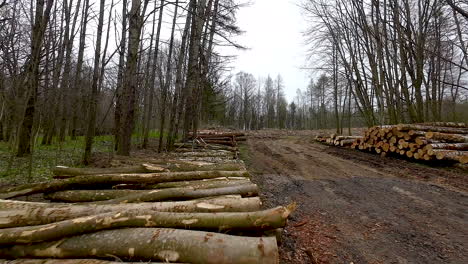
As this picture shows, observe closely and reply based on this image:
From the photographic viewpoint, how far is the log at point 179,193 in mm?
3293

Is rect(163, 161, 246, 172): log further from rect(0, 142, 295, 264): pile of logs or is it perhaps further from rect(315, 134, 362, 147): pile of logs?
rect(315, 134, 362, 147): pile of logs

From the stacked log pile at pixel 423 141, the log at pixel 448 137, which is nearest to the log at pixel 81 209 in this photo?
the stacked log pile at pixel 423 141

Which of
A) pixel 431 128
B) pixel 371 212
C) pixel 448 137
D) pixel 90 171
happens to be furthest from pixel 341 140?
pixel 90 171

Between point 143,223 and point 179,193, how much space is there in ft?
3.00

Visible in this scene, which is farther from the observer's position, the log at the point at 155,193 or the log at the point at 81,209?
the log at the point at 155,193

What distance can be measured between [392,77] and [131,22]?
13322 mm

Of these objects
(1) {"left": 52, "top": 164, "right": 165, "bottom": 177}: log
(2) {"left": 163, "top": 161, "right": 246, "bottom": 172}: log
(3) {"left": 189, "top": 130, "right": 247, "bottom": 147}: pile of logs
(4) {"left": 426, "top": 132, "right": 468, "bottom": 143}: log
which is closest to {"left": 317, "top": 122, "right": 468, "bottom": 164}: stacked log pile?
(4) {"left": 426, "top": 132, "right": 468, "bottom": 143}: log

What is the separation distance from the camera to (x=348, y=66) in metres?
17.3

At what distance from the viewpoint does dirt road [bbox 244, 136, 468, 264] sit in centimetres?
303

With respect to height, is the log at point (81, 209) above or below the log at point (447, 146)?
below

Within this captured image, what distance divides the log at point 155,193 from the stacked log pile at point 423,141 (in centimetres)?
766

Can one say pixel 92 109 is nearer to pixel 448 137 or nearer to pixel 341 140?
pixel 341 140

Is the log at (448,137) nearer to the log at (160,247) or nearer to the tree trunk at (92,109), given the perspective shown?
the log at (160,247)

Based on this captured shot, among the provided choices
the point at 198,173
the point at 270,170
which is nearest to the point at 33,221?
the point at 198,173
